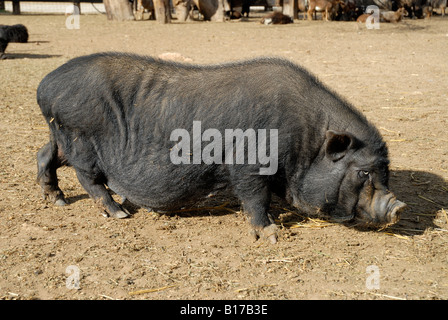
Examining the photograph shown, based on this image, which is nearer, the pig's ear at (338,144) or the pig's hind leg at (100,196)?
the pig's ear at (338,144)

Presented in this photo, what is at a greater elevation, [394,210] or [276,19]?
[276,19]

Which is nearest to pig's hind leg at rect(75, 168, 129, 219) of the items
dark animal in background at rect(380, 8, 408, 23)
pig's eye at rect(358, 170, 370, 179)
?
pig's eye at rect(358, 170, 370, 179)

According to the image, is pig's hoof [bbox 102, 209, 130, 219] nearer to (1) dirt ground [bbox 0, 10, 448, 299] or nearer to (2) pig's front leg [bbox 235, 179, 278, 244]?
(1) dirt ground [bbox 0, 10, 448, 299]

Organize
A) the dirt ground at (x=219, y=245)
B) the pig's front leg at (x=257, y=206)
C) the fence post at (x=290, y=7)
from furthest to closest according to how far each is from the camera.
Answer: the fence post at (x=290, y=7), the pig's front leg at (x=257, y=206), the dirt ground at (x=219, y=245)

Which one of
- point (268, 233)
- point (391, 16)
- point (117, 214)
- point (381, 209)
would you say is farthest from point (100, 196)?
point (391, 16)

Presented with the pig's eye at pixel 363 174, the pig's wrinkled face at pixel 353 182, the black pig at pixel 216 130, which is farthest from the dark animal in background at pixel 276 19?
the pig's eye at pixel 363 174

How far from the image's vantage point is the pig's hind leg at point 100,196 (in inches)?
183

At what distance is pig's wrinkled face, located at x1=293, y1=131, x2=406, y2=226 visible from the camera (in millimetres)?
4082

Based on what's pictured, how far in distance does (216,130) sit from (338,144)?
994 mm

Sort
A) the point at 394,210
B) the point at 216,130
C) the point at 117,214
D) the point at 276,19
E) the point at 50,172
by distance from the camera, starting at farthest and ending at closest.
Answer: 1. the point at 276,19
2. the point at 50,172
3. the point at 117,214
4. the point at 216,130
5. the point at 394,210

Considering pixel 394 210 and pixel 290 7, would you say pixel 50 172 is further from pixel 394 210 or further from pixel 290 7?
pixel 290 7

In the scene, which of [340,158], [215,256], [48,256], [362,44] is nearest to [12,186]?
[48,256]

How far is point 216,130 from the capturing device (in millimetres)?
4254

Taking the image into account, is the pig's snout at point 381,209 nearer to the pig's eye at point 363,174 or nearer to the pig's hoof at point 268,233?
the pig's eye at point 363,174
